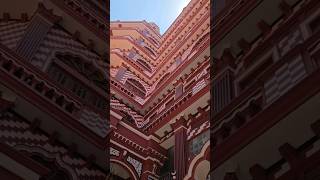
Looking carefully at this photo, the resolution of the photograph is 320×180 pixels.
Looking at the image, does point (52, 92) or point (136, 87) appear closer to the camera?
point (52, 92)

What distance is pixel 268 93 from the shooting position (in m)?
9.53

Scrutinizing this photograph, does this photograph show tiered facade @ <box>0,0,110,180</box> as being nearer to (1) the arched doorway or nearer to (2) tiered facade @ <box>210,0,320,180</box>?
(2) tiered facade @ <box>210,0,320,180</box>

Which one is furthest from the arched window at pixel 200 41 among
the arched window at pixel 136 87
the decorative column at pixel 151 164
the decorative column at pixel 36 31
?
the decorative column at pixel 36 31

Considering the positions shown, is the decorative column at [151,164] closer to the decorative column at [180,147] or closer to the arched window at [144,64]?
the decorative column at [180,147]

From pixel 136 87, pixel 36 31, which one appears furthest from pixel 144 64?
pixel 36 31

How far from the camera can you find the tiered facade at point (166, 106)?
59.5ft

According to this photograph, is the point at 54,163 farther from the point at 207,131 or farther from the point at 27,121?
the point at 207,131

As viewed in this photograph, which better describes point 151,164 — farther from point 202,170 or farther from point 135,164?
point 202,170

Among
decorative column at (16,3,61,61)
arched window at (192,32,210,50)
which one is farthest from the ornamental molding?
arched window at (192,32,210,50)

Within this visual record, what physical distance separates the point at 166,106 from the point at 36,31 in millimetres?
8714

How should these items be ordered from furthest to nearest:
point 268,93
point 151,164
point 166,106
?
point 166,106 < point 151,164 < point 268,93

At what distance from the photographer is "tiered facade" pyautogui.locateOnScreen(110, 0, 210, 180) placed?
18125 millimetres

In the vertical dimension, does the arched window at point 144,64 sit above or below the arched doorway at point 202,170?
above

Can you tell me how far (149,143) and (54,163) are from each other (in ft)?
27.1
